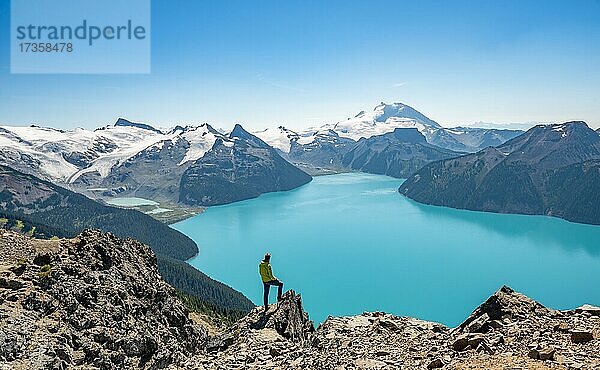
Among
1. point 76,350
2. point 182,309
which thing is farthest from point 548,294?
point 76,350

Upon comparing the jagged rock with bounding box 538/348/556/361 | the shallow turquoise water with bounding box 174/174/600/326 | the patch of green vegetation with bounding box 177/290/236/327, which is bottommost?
the shallow turquoise water with bounding box 174/174/600/326

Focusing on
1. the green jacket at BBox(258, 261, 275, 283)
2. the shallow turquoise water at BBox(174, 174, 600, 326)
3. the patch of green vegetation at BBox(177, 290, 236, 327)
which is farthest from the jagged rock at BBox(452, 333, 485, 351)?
the shallow turquoise water at BBox(174, 174, 600, 326)

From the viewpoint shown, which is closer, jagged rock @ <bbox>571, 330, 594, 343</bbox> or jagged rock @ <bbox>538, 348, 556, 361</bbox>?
jagged rock @ <bbox>538, 348, 556, 361</bbox>

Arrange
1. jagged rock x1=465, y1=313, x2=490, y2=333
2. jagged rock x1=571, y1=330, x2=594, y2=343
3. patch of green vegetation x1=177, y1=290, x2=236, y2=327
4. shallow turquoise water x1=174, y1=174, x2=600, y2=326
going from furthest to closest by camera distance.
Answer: shallow turquoise water x1=174, y1=174, x2=600, y2=326
patch of green vegetation x1=177, y1=290, x2=236, y2=327
jagged rock x1=465, y1=313, x2=490, y2=333
jagged rock x1=571, y1=330, x2=594, y2=343

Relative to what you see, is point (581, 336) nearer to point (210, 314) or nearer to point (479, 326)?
point (479, 326)

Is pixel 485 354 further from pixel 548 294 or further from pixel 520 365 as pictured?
pixel 548 294

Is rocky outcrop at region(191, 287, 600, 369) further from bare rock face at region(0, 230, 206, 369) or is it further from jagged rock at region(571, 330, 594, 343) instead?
bare rock face at region(0, 230, 206, 369)

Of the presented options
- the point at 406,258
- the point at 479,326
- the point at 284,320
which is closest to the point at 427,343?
the point at 479,326

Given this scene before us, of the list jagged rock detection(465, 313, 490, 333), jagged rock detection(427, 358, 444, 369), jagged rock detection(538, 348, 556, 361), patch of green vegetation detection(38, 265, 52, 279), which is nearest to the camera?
jagged rock detection(538, 348, 556, 361)
